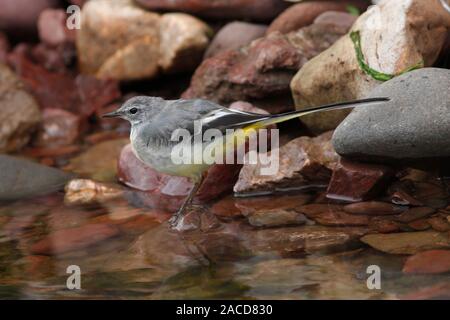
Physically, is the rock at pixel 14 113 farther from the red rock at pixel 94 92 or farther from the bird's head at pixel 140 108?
the bird's head at pixel 140 108

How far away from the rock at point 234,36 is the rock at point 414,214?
4001mm

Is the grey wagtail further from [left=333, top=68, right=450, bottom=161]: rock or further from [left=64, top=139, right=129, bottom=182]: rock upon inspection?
[left=64, top=139, right=129, bottom=182]: rock

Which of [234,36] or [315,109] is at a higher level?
[234,36]

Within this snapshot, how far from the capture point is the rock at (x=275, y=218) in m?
6.05

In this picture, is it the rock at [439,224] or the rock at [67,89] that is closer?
the rock at [439,224]

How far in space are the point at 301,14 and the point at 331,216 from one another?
375 centimetres

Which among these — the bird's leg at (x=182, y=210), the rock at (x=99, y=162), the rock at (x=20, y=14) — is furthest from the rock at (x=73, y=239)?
the rock at (x=20, y=14)

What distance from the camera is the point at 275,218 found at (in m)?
6.19

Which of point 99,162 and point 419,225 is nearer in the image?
point 419,225

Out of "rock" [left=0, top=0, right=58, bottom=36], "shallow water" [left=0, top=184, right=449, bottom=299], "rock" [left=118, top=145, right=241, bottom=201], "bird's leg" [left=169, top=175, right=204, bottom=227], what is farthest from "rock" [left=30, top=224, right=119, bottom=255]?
"rock" [left=0, top=0, right=58, bottom=36]

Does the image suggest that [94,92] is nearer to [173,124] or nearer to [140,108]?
[140,108]

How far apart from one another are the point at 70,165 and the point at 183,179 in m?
1.95

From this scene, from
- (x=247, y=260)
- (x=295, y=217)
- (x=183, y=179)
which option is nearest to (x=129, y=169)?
(x=183, y=179)

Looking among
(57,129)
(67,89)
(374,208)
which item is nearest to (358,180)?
(374,208)
